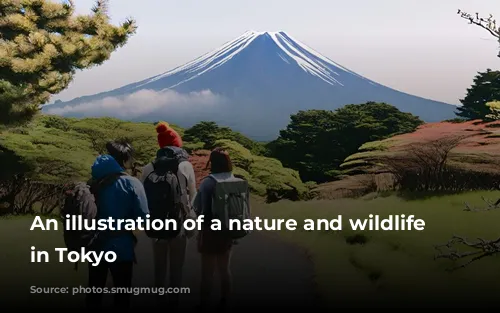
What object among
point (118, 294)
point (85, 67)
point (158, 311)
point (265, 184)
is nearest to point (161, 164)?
point (118, 294)

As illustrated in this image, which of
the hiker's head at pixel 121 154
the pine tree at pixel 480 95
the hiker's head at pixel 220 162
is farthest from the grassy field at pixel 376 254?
the hiker's head at pixel 121 154

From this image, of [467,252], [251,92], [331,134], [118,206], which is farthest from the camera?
[251,92]

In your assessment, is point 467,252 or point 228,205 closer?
point 228,205

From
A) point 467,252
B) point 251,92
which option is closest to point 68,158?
point 251,92

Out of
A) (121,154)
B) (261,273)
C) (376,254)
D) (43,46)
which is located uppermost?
(43,46)

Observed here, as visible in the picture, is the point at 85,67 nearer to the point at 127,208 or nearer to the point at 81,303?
the point at 81,303

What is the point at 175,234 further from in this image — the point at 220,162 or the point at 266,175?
the point at 266,175

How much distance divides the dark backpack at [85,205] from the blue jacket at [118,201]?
0.03 m

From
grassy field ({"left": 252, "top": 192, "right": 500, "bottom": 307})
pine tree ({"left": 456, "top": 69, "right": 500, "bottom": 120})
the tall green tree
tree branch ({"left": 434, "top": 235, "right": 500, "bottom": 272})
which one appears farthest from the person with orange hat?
pine tree ({"left": 456, "top": 69, "right": 500, "bottom": 120})

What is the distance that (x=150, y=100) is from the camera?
529 cm

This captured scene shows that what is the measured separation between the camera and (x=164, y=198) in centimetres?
365

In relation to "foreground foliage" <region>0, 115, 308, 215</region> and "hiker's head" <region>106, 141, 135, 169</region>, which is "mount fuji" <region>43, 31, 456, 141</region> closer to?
"foreground foliage" <region>0, 115, 308, 215</region>

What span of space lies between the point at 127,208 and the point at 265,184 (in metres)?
1.95

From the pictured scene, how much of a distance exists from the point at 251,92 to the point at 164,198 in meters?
1.90
